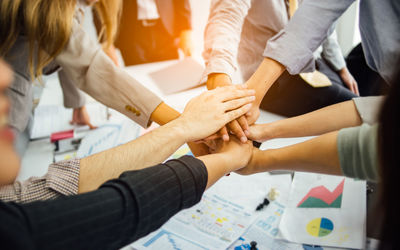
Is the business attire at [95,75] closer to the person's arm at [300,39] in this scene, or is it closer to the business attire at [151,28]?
the person's arm at [300,39]

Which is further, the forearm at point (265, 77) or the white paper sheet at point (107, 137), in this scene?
the white paper sheet at point (107, 137)

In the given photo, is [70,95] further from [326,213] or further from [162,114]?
[326,213]

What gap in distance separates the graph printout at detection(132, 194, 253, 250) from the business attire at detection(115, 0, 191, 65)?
3.81 ft

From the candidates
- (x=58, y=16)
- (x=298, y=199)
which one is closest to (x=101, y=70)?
(x=58, y=16)

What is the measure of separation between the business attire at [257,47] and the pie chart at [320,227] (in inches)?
12.4

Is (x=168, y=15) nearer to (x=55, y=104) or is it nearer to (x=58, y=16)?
(x=55, y=104)

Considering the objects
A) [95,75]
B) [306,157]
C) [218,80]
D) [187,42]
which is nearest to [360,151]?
[306,157]

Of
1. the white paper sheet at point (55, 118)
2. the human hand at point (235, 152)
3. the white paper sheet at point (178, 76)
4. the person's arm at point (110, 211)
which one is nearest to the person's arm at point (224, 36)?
the human hand at point (235, 152)

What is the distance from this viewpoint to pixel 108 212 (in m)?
0.41

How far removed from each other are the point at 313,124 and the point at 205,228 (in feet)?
1.26

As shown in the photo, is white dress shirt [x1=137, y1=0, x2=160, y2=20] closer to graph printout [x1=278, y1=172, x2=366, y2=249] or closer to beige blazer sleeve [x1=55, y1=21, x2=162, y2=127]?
beige blazer sleeve [x1=55, y1=21, x2=162, y2=127]

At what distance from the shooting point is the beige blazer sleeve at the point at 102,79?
32.9 inches

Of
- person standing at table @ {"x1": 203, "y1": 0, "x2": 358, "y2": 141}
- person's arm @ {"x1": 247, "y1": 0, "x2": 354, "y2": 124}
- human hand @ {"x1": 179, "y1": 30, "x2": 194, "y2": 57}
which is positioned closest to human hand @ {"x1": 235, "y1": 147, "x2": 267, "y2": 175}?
person's arm @ {"x1": 247, "y1": 0, "x2": 354, "y2": 124}

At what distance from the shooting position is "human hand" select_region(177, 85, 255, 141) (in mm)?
711
